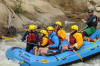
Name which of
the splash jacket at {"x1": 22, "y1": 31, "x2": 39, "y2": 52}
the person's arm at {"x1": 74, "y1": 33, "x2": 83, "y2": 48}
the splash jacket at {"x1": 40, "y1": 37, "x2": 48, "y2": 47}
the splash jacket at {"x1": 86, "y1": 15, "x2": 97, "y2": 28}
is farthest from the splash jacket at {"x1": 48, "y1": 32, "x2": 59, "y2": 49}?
the splash jacket at {"x1": 86, "y1": 15, "x2": 97, "y2": 28}

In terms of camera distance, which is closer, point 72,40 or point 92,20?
point 72,40

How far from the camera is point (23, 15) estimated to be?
1170 cm

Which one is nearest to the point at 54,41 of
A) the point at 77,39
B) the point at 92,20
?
the point at 77,39

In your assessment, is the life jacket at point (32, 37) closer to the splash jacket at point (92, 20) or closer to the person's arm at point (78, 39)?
the person's arm at point (78, 39)

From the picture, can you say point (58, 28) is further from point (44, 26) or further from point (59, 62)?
point (44, 26)

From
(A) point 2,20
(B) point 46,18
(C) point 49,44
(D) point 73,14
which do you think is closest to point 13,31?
(A) point 2,20

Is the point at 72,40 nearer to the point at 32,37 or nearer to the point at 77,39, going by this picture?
the point at 77,39

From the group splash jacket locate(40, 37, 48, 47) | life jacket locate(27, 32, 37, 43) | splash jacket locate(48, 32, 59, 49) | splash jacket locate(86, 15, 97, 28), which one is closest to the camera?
splash jacket locate(48, 32, 59, 49)

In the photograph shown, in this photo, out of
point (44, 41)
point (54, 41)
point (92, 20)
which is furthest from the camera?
point (92, 20)

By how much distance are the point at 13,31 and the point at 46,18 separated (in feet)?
11.5

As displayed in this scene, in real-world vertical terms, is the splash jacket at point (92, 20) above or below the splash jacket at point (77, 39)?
above

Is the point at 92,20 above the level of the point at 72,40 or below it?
above

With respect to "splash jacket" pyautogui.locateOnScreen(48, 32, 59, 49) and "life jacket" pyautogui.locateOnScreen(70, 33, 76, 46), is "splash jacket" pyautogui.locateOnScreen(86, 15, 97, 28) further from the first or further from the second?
"splash jacket" pyautogui.locateOnScreen(48, 32, 59, 49)

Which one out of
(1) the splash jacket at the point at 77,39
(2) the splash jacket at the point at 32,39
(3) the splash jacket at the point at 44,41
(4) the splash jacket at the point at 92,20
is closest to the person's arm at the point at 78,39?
(1) the splash jacket at the point at 77,39
